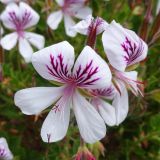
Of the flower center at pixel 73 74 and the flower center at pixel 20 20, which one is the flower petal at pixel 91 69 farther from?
the flower center at pixel 20 20

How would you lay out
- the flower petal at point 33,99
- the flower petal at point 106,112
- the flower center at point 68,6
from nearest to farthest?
the flower petal at point 33,99 → the flower petal at point 106,112 → the flower center at point 68,6

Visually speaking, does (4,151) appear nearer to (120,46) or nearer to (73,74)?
(73,74)

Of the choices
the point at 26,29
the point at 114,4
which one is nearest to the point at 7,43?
the point at 26,29

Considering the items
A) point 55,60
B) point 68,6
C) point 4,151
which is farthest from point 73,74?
point 68,6

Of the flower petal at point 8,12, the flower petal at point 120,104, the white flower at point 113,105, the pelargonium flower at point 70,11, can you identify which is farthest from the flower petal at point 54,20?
the flower petal at point 120,104

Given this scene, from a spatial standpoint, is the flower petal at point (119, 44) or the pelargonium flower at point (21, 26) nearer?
the flower petal at point (119, 44)
